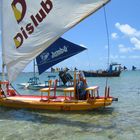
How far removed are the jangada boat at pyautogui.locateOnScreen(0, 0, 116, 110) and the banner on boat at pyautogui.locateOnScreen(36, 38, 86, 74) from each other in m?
1.61

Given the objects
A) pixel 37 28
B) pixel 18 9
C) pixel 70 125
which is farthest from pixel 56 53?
pixel 70 125

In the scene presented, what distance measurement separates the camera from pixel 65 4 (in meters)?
13.7

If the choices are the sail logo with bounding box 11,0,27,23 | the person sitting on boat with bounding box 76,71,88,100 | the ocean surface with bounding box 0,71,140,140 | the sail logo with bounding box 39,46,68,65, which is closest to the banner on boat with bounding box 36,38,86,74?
the sail logo with bounding box 39,46,68,65

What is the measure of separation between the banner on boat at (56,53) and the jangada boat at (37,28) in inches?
63.5

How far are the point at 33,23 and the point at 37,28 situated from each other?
273 millimetres

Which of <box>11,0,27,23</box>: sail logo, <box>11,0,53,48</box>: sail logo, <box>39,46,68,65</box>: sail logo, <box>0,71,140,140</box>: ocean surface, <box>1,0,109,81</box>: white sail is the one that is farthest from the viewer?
<box>39,46,68,65</box>: sail logo

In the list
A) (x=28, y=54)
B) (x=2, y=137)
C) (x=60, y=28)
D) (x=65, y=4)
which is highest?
(x=65, y=4)

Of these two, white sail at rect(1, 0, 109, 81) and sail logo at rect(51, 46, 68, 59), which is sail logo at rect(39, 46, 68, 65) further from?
white sail at rect(1, 0, 109, 81)

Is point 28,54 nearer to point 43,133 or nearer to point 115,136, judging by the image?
point 43,133

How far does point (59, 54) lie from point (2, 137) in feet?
17.6

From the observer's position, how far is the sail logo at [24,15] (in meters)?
14.0

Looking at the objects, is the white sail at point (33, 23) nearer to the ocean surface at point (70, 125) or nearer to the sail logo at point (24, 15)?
the sail logo at point (24, 15)

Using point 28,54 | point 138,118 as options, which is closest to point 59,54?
point 28,54

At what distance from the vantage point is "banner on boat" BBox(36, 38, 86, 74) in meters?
15.8
